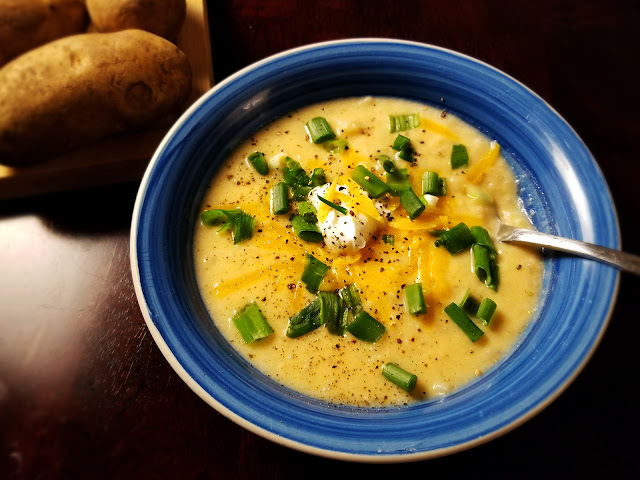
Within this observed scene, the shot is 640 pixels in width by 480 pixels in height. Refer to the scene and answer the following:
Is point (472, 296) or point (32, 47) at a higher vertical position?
point (32, 47)

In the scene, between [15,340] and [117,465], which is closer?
[117,465]

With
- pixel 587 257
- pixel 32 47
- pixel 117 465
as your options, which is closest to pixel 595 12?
pixel 587 257

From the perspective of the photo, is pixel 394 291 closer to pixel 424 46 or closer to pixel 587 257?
pixel 587 257

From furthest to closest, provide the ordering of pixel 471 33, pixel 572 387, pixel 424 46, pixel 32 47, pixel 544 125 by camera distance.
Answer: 1. pixel 471 33
2. pixel 32 47
3. pixel 424 46
4. pixel 544 125
5. pixel 572 387

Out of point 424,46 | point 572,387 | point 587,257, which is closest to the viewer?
point 587,257

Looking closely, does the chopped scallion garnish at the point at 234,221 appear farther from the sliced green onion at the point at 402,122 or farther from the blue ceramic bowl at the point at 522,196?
the sliced green onion at the point at 402,122

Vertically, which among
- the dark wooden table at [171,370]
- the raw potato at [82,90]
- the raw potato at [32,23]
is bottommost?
the dark wooden table at [171,370]

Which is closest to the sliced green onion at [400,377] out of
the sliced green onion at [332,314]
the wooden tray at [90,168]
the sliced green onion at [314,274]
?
the sliced green onion at [332,314]
